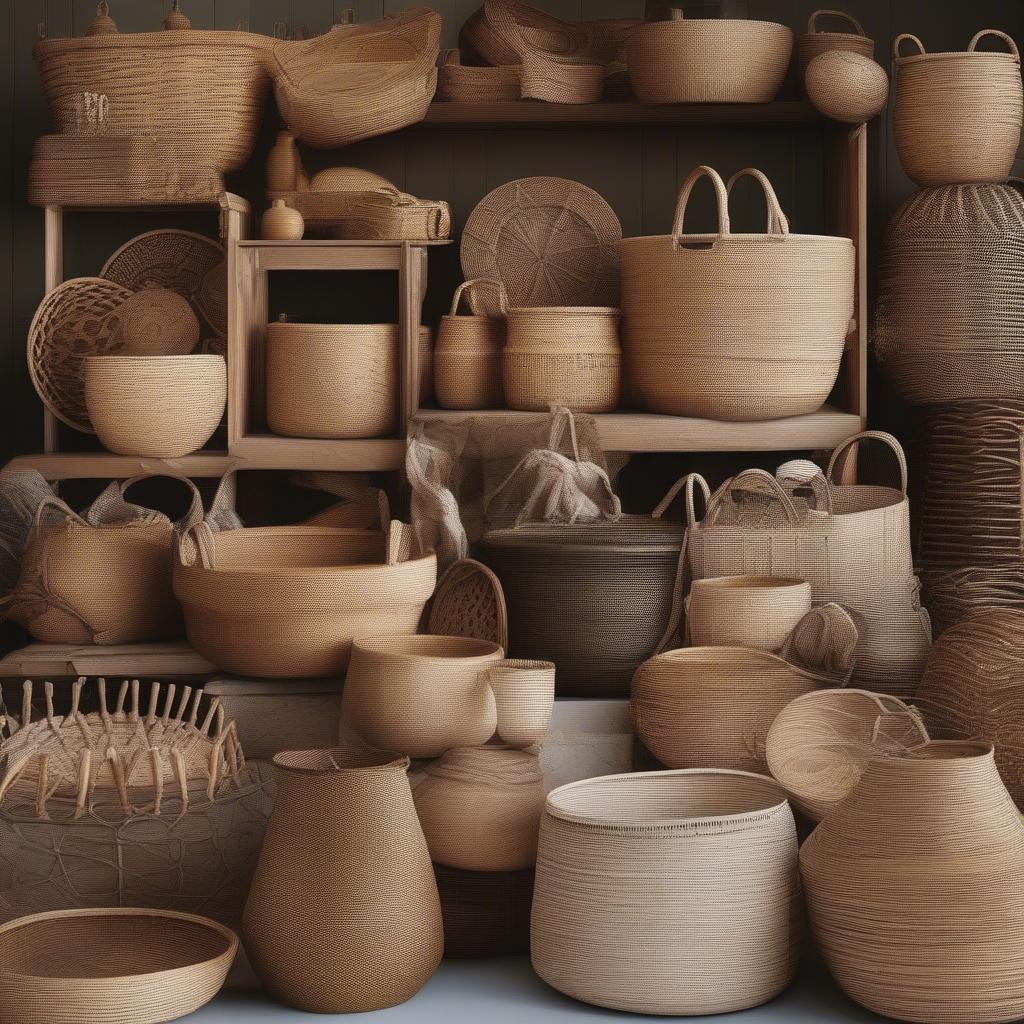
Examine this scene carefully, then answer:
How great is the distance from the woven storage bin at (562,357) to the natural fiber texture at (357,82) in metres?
0.63

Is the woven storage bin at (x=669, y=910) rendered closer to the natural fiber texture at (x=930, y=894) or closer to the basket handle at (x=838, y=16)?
the natural fiber texture at (x=930, y=894)

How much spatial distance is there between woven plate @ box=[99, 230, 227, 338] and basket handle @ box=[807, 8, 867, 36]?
5.58ft

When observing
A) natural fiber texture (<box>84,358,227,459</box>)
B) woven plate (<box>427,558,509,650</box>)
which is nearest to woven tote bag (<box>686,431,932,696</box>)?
woven plate (<box>427,558,509,650</box>)

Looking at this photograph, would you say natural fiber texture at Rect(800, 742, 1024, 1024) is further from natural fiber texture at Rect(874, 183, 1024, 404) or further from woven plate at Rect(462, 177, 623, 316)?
woven plate at Rect(462, 177, 623, 316)

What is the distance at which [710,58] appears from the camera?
3898mm

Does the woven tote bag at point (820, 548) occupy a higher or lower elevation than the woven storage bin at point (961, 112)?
lower

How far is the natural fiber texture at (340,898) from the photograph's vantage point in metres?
2.45

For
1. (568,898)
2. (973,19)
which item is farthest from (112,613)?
(973,19)

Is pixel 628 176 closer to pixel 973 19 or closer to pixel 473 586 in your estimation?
pixel 973 19

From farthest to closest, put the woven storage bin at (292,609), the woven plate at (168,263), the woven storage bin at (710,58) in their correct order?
the woven plate at (168,263) → the woven storage bin at (710,58) → the woven storage bin at (292,609)

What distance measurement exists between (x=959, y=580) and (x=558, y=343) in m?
1.10

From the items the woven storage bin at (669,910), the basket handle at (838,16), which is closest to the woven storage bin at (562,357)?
the basket handle at (838,16)

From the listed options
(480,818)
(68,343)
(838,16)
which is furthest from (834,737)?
(68,343)

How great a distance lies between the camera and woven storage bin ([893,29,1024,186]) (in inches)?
149
